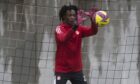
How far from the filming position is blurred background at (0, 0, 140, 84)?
301 inches

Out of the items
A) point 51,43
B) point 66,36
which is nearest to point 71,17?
point 66,36

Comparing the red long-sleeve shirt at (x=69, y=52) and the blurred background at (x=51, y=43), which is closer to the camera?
the red long-sleeve shirt at (x=69, y=52)

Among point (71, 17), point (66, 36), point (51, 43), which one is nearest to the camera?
point (66, 36)

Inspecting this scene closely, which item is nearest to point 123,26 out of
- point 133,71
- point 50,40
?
point 133,71

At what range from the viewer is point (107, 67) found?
775 cm

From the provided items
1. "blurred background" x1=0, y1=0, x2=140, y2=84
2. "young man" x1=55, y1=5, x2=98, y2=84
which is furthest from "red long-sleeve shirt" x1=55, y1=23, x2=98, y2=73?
"blurred background" x1=0, y1=0, x2=140, y2=84

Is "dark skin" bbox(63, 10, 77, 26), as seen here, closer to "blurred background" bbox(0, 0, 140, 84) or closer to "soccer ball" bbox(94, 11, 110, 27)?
"soccer ball" bbox(94, 11, 110, 27)

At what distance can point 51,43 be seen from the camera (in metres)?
7.71

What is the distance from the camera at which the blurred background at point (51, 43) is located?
766cm

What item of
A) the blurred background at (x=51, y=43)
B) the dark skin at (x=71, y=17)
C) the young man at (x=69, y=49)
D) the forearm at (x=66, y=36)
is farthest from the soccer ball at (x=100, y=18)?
the blurred background at (x=51, y=43)

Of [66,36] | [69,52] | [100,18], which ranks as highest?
[100,18]

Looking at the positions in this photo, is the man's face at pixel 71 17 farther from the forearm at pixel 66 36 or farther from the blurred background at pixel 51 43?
the blurred background at pixel 51 43

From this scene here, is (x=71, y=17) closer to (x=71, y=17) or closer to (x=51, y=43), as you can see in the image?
(x=71, y=17)

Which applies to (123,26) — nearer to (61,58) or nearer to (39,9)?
(39,9)
